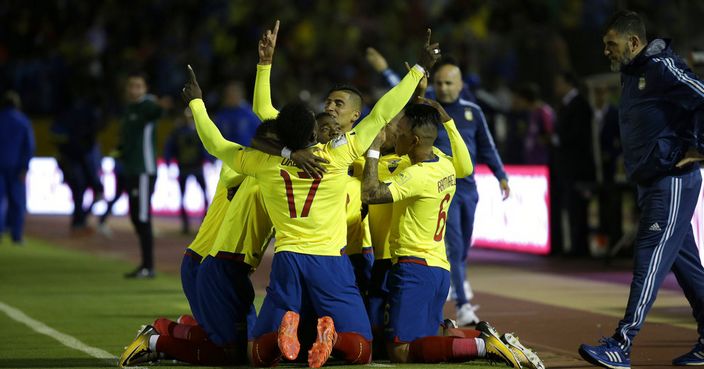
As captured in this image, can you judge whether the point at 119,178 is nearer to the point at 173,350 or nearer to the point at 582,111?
the point at 582,111

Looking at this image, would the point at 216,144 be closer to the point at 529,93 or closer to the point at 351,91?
the point at 351,91

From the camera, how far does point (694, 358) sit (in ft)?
28.1

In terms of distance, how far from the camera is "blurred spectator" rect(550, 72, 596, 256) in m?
17.5

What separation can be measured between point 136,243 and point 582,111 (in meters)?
7.56

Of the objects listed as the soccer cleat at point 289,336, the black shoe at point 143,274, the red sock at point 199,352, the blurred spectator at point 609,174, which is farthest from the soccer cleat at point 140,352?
the blurred spectator at point 609,174

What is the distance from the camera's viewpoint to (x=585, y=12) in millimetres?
26406

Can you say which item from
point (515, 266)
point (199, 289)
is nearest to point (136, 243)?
point (515, 266)

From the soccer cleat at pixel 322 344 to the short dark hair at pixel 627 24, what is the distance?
101 inches

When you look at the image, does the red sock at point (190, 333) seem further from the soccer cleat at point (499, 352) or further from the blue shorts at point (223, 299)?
the soccer cleat at point (499, 352)

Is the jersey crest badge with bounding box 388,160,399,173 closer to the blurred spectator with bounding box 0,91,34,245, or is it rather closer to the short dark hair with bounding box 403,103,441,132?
the short dark hair with bounding box 403,103,441,132

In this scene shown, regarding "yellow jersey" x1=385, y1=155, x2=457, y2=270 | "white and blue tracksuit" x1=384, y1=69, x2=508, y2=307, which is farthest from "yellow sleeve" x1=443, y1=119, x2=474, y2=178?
"white and blue tracksuit" x1=384, y1=69, x2=508, y2=307

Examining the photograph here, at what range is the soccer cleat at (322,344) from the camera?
307 inches

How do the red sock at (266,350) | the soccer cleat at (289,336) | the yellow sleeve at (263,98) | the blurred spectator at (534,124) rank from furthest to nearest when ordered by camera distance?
the blurred spectator at (534,124), the yellow sleeve at (263,98), the red sock at (266,350), the soccer cleat at (289,336)

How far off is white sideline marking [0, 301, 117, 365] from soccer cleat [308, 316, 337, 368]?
160 cm
